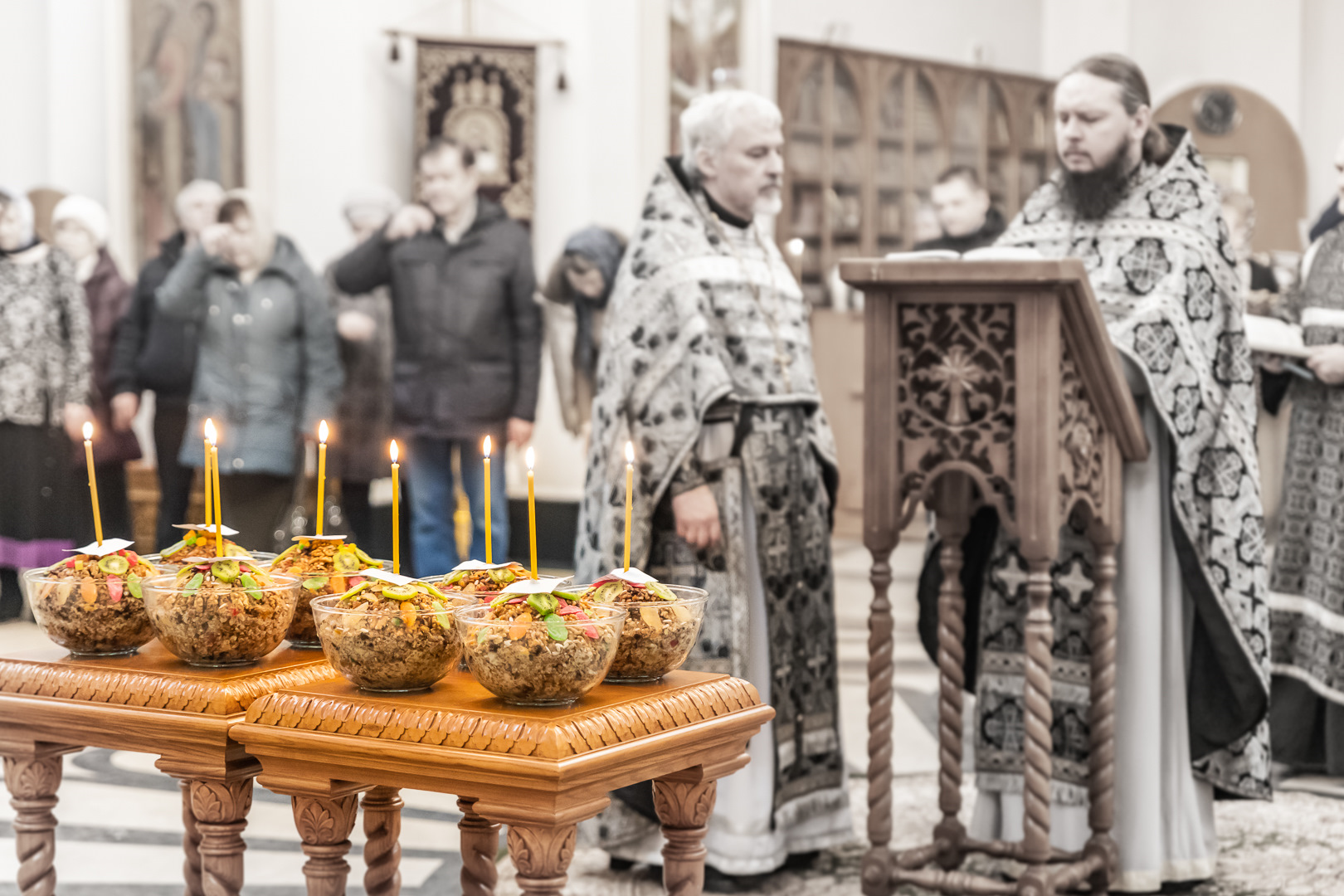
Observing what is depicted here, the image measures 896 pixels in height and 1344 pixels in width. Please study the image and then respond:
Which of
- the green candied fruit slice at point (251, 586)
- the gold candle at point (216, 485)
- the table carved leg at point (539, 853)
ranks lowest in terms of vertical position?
the table carved leg at point (539, 853)

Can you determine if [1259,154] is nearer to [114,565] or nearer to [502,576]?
[502,576]

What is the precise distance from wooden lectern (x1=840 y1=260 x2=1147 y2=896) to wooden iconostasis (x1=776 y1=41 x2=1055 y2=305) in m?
7.72

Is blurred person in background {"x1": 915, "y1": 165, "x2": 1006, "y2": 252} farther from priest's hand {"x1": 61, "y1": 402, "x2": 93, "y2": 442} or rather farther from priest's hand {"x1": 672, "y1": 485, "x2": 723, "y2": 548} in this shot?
priest's hand {"x1": 61, "y1": 402, "x2": 93, "y2": 442}

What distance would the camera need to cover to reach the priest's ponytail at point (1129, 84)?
3379 mm

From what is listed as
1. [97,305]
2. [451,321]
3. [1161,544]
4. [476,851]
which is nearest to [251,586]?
[476,851]

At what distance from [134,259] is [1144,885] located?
7.03m

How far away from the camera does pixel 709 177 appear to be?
360cm

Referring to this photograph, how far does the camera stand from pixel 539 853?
66.8 inches

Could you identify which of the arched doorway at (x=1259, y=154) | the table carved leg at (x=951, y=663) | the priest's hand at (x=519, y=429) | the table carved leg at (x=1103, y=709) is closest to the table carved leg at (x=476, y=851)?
the table carved leg at (x=951, y=663)

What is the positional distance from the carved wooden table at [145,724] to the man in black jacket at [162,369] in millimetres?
4659

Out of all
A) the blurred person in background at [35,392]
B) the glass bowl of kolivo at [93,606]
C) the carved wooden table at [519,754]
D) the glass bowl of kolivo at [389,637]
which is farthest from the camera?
the blurred person in background at [35,392]

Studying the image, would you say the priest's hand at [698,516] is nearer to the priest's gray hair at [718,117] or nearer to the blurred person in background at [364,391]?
the priest's gray hair at [718,117]

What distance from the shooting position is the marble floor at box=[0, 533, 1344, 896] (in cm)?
341

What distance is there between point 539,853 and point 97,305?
18.9ft
